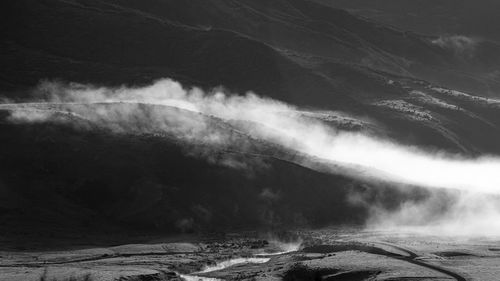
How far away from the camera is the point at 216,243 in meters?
163

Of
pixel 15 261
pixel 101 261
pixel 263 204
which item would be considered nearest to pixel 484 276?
pixel 101 261

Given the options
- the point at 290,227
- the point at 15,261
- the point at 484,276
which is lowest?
the point at 484,276

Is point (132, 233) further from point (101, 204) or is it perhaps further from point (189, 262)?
point (189, 262)

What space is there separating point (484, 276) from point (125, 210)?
92.4 m

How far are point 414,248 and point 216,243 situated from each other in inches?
1628

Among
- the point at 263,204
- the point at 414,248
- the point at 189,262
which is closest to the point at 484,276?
the point at 414,248

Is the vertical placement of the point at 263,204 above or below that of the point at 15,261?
above

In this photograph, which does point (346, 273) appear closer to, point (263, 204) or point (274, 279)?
point (274, 279)

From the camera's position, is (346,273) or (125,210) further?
(125,210)

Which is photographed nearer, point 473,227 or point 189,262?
point 189,262

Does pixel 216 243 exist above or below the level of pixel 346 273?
above

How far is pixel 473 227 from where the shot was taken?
178 m

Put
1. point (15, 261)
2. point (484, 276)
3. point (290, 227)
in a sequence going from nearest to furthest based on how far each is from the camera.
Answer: point (484, 276) < point (15, 261) < point (290, 227)

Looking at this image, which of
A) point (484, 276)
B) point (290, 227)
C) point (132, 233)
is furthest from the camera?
point (290, 227)
